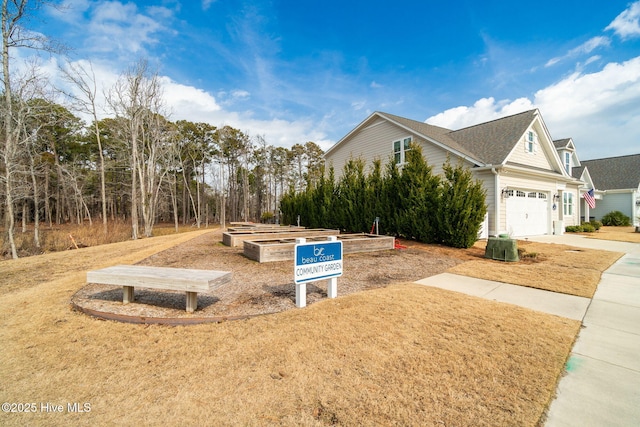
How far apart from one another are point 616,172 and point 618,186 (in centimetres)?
260

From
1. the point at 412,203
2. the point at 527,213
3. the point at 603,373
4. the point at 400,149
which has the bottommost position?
the point at 603,373

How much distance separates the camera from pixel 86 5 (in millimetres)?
9641

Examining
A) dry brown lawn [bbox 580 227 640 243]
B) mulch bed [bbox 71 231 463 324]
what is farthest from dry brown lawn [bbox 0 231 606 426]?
dry brown lawn [bbox 580 227 640 243]

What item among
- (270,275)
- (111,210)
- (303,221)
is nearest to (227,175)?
(111,210)

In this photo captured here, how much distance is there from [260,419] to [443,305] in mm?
3083

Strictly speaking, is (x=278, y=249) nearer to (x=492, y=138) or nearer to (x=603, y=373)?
(x=603, y=373)

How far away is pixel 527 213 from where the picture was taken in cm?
1378

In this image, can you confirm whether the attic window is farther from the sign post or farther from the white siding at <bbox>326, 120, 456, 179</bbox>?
the sign post

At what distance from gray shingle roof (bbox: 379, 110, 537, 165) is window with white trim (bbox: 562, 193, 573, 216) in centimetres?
649

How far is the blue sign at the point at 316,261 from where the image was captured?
393 cm

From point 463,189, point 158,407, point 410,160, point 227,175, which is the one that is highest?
point 227,175

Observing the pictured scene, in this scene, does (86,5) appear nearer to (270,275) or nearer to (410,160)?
(270,275)

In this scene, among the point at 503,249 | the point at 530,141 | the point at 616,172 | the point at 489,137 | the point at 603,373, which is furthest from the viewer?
the point at 616,172

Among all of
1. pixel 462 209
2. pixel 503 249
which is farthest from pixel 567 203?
pixel 503 249
